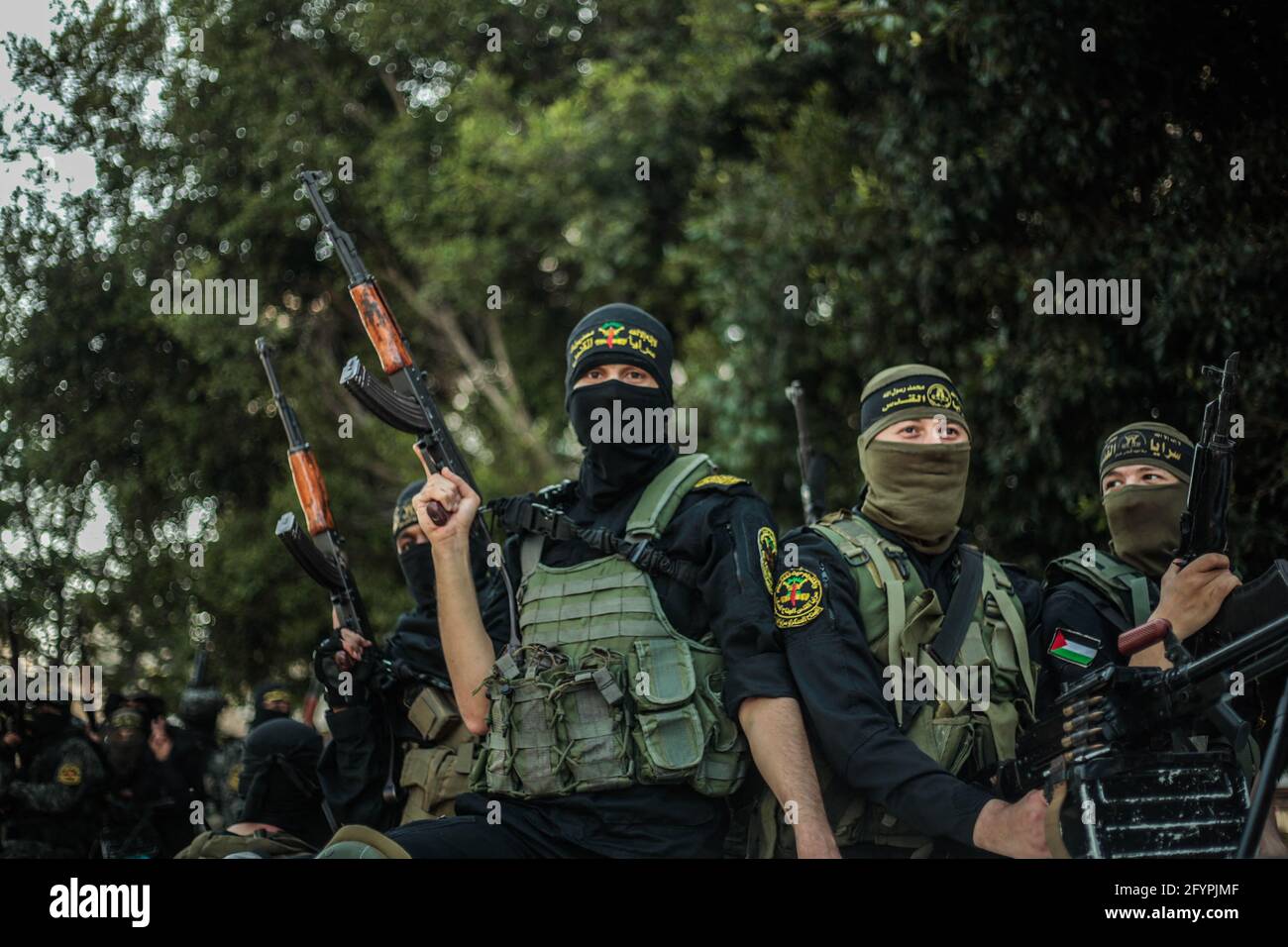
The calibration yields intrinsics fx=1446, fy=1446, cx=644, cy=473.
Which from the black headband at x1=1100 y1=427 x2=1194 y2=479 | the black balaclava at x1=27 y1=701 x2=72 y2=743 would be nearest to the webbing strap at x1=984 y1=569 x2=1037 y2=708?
the black headband at x1=1100 y1=427 x2=1194 y2=479

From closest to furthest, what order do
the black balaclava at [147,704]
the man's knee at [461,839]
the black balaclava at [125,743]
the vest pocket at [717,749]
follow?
the man's knee at [461,839]
the vest pocket at [717,749]
the black balaclava at [125,743]
the black balaclava at [147,704]

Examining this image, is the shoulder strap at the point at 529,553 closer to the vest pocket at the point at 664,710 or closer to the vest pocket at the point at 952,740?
the vest pocket at the point at 664,710

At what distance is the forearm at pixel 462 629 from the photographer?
390 centimetres

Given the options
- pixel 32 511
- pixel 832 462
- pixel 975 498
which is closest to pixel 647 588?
pixel 975 498

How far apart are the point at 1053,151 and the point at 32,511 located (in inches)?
324

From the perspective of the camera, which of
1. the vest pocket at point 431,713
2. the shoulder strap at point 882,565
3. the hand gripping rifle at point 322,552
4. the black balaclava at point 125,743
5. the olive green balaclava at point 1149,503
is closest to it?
the shoulder strap at point 882,565

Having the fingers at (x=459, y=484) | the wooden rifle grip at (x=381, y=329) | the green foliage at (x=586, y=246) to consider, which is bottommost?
the fingers at (x=459, y=484)

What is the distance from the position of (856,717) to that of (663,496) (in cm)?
79

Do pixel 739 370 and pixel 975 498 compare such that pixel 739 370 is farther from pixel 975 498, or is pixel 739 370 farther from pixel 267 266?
pixel 267 266

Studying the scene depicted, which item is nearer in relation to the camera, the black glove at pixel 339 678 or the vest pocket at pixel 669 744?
the vest pocket at pixel 669 744

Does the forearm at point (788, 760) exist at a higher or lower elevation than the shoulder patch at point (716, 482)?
lower

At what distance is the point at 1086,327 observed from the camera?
7.98 m

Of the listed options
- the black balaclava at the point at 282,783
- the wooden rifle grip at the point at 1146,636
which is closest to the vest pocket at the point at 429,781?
the black balaclava at the point at 282,783

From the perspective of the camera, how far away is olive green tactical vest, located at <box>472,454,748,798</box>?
3576 mm
